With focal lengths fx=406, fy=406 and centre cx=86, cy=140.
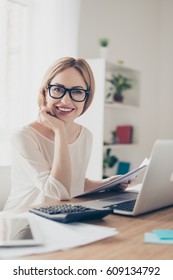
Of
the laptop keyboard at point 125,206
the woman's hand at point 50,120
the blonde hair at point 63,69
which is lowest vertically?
the laptop keyboard at point 125,206

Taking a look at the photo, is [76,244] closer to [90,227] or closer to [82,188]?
[90,227]

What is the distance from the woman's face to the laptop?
51 cm

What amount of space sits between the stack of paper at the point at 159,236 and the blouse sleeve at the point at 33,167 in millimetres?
536

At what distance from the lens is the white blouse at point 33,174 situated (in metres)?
1.55

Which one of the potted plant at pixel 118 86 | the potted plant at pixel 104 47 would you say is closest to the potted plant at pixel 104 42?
the potted plant at pixel 104 47

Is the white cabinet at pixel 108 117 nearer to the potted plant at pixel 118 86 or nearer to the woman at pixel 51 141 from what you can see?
the potted plant at pixel 118 86

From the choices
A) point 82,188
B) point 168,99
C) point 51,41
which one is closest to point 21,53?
point 51,41

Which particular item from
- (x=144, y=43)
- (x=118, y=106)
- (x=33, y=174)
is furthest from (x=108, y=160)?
(x=33, y=174)

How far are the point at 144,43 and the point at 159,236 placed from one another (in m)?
3.69

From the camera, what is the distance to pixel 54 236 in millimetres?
936

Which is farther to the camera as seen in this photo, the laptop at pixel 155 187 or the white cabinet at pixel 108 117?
the white cabinet at pixel 108 117

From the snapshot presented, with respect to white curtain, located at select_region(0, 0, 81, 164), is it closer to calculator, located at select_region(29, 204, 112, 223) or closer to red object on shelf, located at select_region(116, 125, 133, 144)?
red object on shelf, located at select_region(116, 125, 133, 144)

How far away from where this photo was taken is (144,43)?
4.41m
